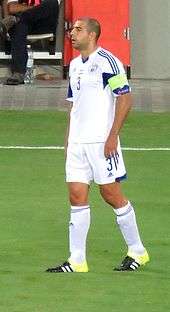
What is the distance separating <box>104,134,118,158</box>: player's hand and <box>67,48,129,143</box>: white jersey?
11cm

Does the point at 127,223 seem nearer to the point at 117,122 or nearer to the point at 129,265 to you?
the point at 129,265

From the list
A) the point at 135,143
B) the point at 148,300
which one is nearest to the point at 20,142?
the point at 135,143

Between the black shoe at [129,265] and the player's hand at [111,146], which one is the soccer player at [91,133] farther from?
the black shoe at [129,265]

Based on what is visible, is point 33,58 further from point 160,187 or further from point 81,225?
point 81,225

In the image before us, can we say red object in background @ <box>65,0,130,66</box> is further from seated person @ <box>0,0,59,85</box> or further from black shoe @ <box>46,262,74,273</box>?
black shoe @ <box>46,262,74,273</box>

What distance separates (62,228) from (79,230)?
6.10 ft

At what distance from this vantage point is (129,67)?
21188 millimetres

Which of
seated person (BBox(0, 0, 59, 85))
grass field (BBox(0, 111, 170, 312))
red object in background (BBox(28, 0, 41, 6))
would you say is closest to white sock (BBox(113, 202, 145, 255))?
grass field (BBox(0, 111, 170, 312))

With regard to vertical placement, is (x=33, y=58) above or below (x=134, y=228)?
below

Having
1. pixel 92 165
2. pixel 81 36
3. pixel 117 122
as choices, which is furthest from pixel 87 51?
pixel 92 165

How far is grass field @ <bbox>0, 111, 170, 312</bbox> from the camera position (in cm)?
924

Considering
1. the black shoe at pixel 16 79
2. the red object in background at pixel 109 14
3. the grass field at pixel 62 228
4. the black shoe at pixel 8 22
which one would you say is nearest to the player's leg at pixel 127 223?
the grass field at pixel 62 228

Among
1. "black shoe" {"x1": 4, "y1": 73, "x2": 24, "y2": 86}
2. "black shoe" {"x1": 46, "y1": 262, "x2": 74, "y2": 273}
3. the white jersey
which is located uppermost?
the white jersey

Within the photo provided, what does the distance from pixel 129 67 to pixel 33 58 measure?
5.12 ft
